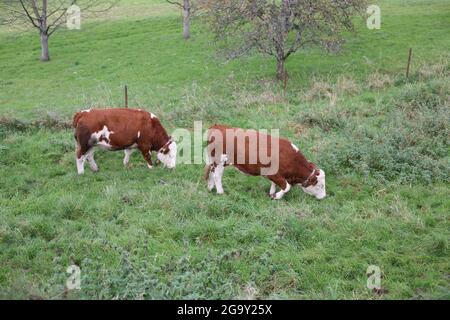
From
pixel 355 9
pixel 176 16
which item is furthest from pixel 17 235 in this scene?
pixel 176 16

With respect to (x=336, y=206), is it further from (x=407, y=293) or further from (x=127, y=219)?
(x=127, y=219)

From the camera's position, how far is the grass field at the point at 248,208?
22.4 feet

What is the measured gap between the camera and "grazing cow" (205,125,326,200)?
9805 millimetres

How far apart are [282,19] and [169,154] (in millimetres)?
10542

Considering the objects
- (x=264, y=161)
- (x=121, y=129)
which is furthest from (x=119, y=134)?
(x=264, y=161)

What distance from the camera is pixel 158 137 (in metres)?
11.3

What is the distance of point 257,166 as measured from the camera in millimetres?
9891

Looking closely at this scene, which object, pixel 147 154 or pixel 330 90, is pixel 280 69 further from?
pixel 147 154

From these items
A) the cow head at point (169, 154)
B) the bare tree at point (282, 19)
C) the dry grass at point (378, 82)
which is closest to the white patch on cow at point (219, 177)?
the cow head at point (169, 154)

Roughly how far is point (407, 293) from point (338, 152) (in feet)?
16.9

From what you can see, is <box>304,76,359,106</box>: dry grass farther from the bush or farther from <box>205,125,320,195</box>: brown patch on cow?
<box>205,125,320,195</box>: brown patch on cow

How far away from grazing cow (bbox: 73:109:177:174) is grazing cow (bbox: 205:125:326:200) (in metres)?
1.72

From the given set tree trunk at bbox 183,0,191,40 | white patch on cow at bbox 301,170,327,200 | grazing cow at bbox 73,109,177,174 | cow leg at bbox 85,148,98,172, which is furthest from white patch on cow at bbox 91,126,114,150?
tree trunk at bbox 183,0,191,40

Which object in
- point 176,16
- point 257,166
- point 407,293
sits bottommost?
point 407,293
